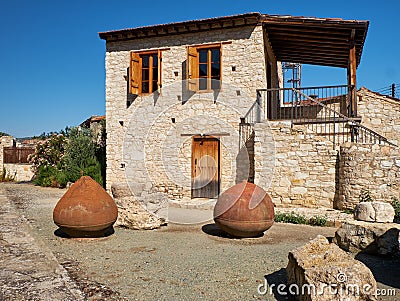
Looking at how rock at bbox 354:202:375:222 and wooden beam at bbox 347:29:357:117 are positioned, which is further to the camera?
wooden beam at bbox 347:29:357:117

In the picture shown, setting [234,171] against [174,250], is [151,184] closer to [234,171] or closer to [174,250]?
[234,171]

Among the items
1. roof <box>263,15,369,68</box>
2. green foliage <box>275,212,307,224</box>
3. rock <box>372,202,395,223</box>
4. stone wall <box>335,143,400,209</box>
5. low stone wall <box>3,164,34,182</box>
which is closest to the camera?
rock <box>372,202,395,223</box>

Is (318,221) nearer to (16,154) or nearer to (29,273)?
(29,273)

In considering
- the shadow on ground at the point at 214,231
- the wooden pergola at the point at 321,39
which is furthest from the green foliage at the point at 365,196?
the shadow on ground at the point at 214,231

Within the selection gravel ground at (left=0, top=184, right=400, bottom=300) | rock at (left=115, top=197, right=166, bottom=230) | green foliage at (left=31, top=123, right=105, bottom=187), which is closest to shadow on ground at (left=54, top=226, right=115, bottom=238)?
gravel ground at (left=0, top=184, right=400, bottom=300)

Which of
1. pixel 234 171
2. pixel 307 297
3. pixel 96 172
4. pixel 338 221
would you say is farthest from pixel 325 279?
pixel 96 172

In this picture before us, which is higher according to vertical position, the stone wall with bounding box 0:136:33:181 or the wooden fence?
the wooden fence

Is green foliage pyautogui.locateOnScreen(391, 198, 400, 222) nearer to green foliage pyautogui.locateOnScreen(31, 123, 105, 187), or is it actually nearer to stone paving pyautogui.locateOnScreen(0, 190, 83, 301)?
stone paving pyautogui.locateOnScreen(0, 190, 83, 301)

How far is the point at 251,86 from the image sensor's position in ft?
37.6

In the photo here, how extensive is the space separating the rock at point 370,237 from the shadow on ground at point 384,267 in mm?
118

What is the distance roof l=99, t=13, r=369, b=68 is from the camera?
10.5 metres

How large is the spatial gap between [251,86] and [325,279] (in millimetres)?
8588

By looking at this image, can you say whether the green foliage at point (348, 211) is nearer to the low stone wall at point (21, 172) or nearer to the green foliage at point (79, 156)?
the green foliage at point (79, 156)

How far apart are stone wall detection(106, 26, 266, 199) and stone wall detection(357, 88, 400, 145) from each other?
16.1 ft
